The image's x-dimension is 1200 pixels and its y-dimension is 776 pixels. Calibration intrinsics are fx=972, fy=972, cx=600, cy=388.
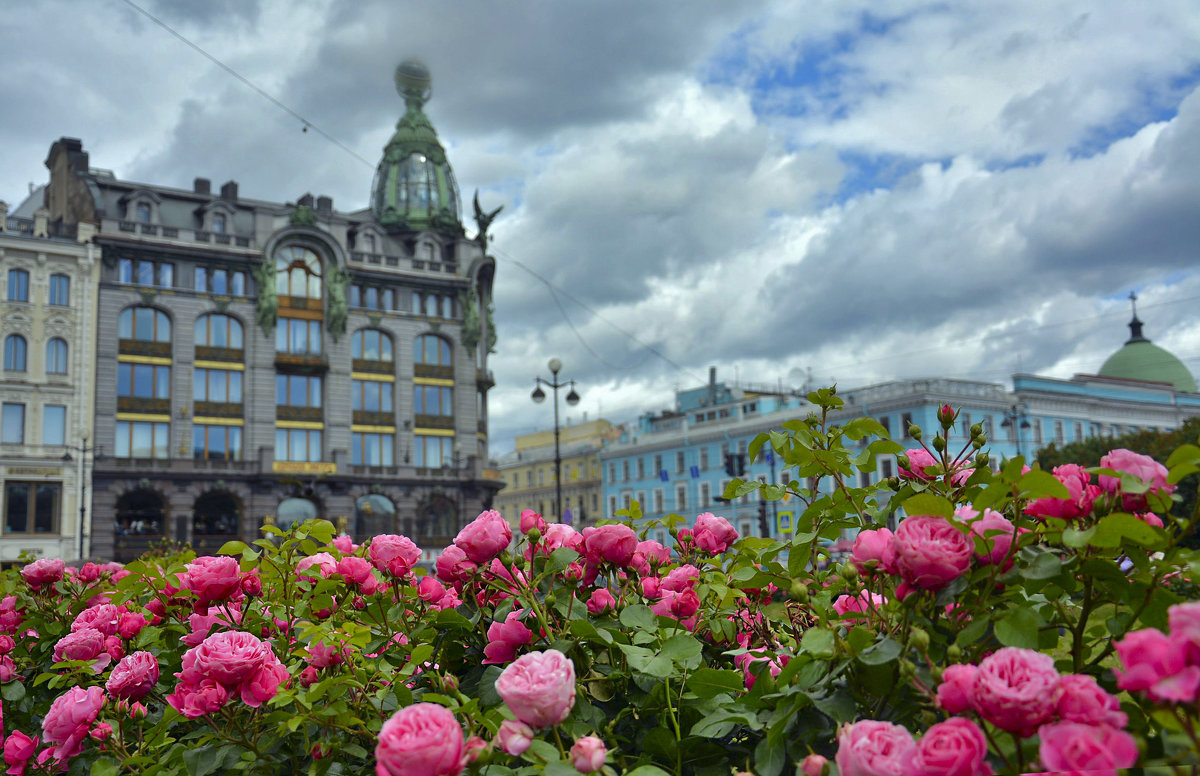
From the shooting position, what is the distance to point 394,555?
3299 mm

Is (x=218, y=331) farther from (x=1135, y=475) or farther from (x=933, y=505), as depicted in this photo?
(x=1135, y=475)

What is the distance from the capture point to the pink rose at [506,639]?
8.95 feet

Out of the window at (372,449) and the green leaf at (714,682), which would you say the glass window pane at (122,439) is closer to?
the window at (372,449)

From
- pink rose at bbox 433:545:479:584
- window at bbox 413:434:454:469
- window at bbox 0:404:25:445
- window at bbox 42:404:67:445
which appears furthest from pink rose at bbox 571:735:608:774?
window at bbox 413:434:454:469

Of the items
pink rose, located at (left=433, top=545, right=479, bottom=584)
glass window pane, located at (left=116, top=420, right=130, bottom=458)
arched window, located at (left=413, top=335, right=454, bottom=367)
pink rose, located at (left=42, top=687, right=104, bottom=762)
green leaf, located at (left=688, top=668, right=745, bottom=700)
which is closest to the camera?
green leaf, located at (left=688, top=668, right=745, bottom=700)

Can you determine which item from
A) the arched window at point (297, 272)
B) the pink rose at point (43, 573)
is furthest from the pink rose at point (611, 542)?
the arched window at point (297, 272)

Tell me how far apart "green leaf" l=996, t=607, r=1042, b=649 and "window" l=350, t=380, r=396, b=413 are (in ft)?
174

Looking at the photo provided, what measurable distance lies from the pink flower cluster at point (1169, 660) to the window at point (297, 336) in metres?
53.1

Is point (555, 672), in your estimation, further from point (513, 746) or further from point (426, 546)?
point (426, 546)

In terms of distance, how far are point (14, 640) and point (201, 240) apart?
49614 mm

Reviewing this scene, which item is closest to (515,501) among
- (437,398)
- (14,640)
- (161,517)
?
(437,398)

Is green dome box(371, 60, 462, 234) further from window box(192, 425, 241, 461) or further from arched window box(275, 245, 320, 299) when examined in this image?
window box(192, 425, 241, 461)

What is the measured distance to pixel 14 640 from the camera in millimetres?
4828

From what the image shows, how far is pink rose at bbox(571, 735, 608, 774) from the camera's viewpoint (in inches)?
76.9
